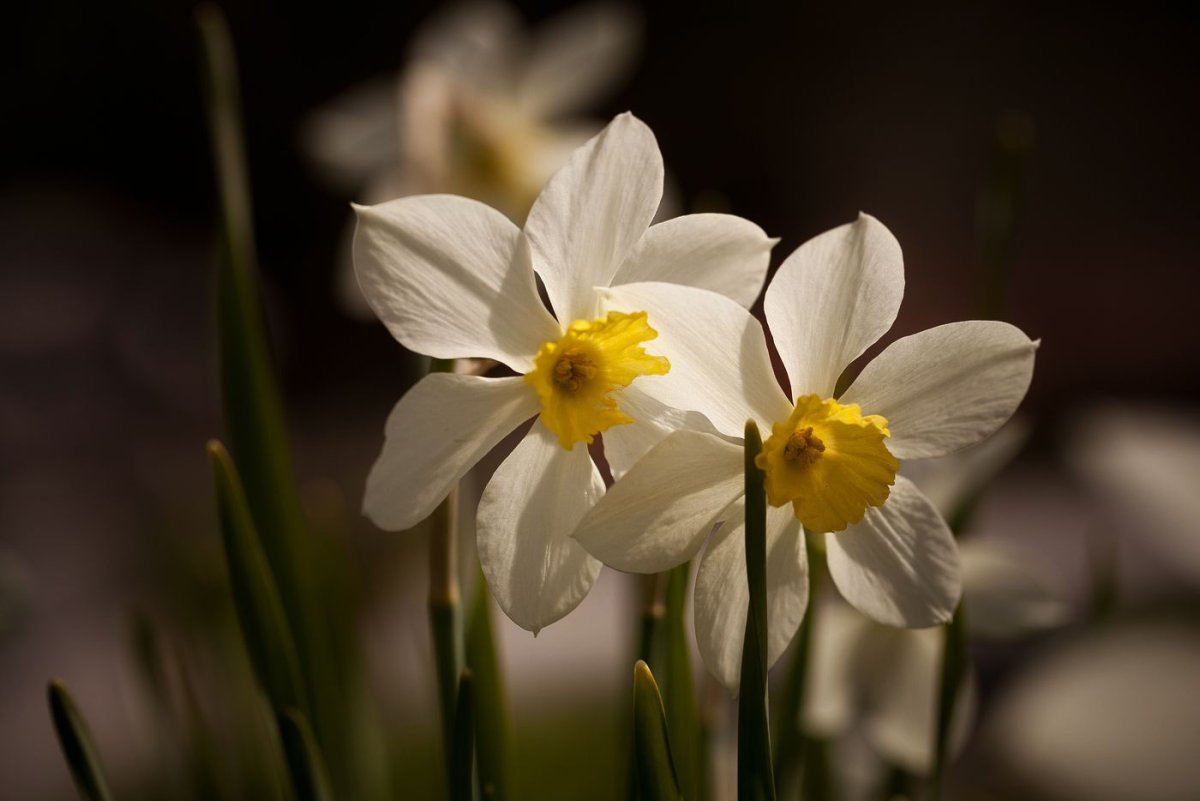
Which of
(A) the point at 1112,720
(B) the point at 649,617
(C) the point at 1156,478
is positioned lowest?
(A) the point at 1112,720

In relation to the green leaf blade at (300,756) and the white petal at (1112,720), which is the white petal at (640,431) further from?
the white petal at (1112,720)

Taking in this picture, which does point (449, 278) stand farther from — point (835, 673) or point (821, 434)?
point (835, 673)

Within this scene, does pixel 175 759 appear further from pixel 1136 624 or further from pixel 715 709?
pixel 1136 624

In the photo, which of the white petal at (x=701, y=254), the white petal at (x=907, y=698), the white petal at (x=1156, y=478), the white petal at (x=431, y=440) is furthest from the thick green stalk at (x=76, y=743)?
the white petal at (x=1156, y=478)

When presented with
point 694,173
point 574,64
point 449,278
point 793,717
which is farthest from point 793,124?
point 449,278

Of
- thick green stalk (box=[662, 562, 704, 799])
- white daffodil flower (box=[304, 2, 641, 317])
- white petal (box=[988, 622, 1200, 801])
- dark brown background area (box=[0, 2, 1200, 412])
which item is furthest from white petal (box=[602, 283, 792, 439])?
dark brown background area (box=[0, 2, 1200, 412])

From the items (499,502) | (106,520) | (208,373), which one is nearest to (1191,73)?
(208,373)
